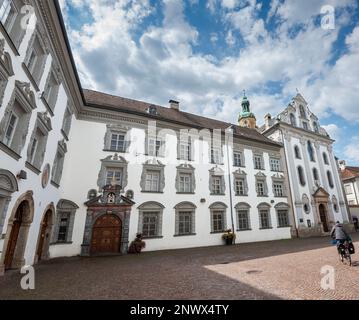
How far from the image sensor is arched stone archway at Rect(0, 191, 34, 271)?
316 inches

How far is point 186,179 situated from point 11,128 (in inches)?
485

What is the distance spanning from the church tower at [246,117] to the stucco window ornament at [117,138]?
28.1 metres

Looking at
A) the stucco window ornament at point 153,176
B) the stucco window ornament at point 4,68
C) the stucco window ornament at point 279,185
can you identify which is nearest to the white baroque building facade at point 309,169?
the stucco window ornament at point 279,185

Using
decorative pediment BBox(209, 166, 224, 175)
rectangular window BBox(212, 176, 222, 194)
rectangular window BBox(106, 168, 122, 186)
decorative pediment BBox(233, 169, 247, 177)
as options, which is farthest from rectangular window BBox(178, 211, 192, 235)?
decorative pediment BBox(233, 169, 247, 177)

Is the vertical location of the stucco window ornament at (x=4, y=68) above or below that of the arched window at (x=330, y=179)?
below

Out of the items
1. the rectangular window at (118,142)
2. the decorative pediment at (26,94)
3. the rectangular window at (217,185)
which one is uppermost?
the rectangular window at (118,142)

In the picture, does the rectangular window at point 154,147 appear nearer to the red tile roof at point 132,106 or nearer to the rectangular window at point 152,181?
the rectangular window at point 152,181

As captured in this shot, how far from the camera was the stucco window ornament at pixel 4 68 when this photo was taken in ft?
19.7

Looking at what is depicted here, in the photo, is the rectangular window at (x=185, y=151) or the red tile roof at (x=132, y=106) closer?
the red tile roof at (x=132, y=106)

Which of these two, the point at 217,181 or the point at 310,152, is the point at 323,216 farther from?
the point at 217,181

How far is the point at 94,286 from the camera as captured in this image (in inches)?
257

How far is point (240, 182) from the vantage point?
19.7 m

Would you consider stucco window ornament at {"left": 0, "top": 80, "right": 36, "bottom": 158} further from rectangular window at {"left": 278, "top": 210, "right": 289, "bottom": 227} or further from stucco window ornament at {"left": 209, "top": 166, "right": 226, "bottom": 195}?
rectangular window at {"left": 278, "top": 210, "right": 289, "bottom": 227}
